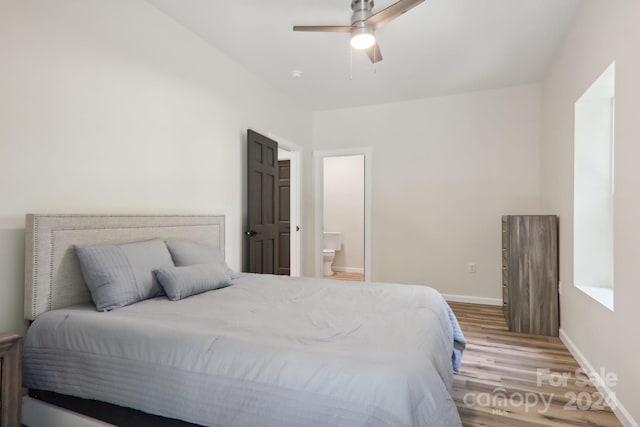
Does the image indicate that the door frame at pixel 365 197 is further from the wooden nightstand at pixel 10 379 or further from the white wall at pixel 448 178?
the wooden nightstand at pixel 10 379

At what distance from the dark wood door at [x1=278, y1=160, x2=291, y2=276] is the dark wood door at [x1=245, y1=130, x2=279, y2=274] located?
1510mm

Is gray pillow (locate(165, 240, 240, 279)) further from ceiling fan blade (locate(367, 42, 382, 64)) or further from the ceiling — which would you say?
ceiling fan blade (locate(367, 42, 382, 64))

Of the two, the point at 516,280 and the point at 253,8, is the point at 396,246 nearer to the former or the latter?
the point at 516,280

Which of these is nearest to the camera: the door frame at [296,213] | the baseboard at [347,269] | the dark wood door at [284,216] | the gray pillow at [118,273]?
the gray pillow at [118,273]

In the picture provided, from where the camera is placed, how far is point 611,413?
190 cm

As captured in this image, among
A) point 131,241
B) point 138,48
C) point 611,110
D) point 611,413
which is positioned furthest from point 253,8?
point 611,413

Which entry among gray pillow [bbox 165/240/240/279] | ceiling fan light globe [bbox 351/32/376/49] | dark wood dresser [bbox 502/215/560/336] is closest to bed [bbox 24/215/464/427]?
gray pillow [bbox 165/240/240/279]

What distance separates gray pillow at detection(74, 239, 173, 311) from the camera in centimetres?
181

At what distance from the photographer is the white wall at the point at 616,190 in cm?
168

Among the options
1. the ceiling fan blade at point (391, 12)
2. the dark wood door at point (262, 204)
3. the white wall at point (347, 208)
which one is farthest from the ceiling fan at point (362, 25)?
the white wall at point (347, 208)

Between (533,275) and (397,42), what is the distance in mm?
2478

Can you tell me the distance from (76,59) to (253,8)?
4.07 ft

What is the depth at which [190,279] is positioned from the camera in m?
2.11

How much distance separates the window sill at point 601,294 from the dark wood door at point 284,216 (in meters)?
3.86
